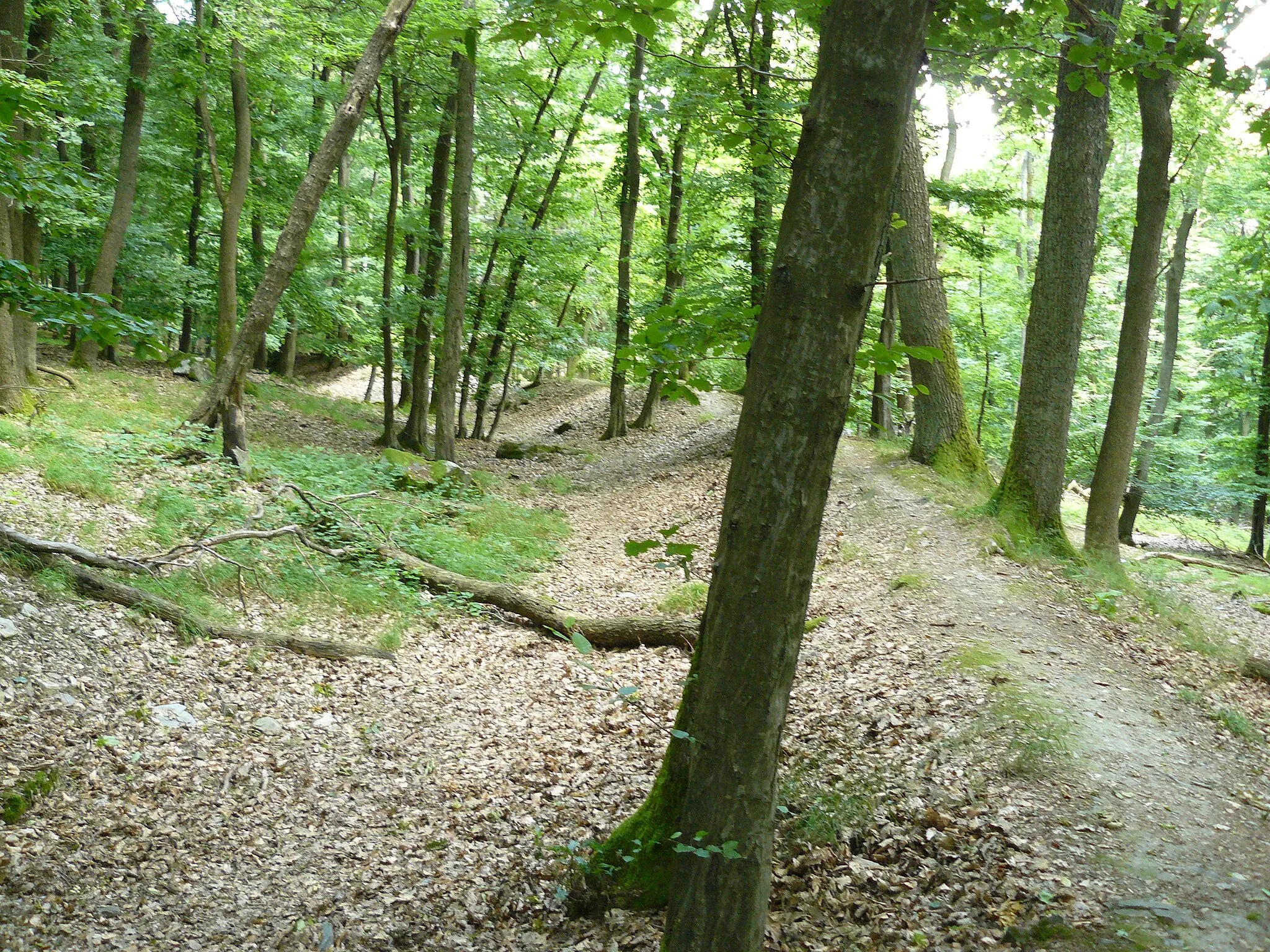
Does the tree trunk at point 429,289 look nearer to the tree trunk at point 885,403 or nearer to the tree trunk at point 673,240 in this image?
the tree trunk at point 673,240

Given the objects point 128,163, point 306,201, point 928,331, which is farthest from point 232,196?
point 928,331

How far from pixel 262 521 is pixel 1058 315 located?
8.32 meters

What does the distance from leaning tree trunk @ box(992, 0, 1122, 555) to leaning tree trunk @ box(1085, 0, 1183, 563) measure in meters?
0.40

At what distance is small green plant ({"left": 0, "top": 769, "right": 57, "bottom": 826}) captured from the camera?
4.07 metres

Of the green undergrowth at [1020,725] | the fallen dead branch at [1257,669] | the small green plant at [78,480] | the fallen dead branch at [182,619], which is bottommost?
the fallen dead branch at [182,619]

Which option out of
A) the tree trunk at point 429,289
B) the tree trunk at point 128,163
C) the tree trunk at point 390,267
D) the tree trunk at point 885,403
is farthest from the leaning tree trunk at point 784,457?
the tree trunk at point 128,163

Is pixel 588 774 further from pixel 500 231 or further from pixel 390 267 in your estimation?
pixel 500 231

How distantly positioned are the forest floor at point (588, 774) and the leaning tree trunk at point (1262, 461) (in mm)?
8424

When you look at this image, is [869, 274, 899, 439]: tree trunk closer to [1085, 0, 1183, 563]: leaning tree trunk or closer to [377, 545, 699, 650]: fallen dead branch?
[1085, 0, 1183, 563]: leaning tree trunk

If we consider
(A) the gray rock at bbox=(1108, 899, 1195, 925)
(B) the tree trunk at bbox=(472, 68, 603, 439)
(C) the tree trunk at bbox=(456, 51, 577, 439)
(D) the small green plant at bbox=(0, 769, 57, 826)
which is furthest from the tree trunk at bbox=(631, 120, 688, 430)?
(A) the gray rock at bbox=(1108, 899, 1195, 925)

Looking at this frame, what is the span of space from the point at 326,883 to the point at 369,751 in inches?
51.9

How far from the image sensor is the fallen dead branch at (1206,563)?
12.4 m

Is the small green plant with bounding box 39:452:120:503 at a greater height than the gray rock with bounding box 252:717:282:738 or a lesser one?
greater

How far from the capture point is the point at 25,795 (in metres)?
4.21
